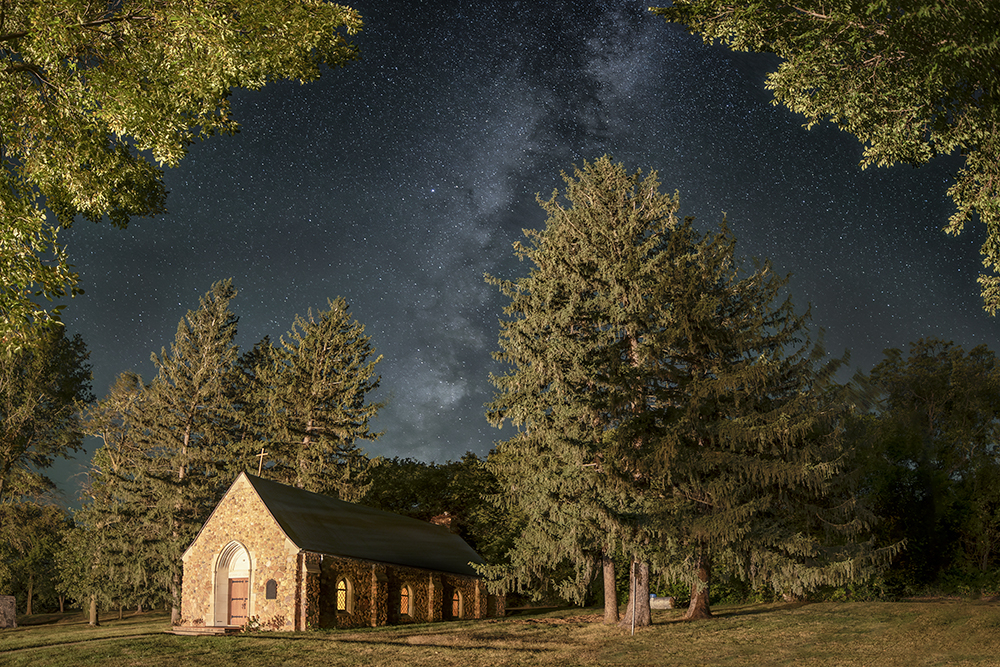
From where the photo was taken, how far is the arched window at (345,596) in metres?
28.0

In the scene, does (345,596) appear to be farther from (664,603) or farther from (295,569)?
(664,603)

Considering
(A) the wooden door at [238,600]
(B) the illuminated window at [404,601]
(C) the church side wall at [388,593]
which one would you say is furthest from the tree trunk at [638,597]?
(A) the wooden door at [238,600]

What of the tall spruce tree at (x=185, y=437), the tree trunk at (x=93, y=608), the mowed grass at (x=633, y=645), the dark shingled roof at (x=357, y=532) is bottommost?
the tree trunk at (x=93, y=608)

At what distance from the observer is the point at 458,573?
34.3 metres

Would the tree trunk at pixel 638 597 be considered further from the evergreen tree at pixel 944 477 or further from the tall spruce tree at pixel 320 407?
the tall spruce tree at pixel 320 407

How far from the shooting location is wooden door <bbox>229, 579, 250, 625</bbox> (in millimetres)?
28422

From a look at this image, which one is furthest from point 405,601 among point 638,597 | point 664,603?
point 638,597

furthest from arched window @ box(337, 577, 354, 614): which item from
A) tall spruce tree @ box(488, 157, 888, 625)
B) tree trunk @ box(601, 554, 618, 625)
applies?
tree trunk @ box(601, 554, 618, 625)

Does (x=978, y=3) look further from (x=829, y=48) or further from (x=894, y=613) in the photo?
(x=894, y=613)

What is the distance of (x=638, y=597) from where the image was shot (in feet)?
77.6

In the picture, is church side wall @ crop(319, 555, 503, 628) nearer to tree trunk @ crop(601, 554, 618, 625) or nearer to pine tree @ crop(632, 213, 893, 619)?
tree trunk @ crop(601, 554, 618, 625)

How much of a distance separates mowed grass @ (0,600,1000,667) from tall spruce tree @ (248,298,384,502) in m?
20.1

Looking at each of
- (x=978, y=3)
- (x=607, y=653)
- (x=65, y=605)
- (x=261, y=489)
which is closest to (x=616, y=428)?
(x=607, y=653)

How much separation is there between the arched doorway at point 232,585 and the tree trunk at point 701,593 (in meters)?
16.3
